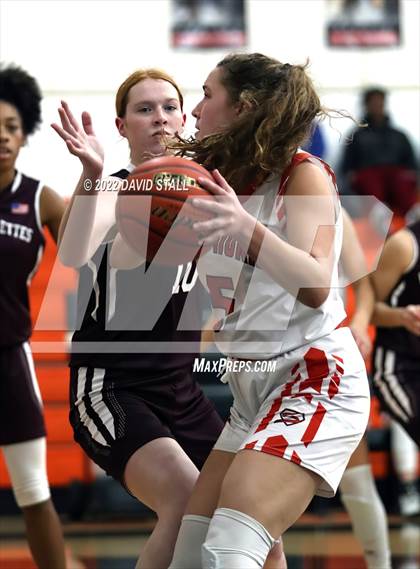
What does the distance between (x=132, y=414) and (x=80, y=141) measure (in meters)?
0.83

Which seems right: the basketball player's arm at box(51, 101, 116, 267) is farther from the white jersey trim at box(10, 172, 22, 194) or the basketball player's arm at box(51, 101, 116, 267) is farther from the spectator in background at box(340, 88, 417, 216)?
the spectator in background at box(340, 88, 417, 216)

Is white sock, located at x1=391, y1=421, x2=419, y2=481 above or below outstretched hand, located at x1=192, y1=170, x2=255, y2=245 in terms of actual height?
below

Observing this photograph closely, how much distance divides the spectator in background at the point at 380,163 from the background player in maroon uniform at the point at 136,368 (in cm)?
452

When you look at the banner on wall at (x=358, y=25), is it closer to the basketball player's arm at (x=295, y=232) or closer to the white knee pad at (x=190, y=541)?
the basketball player's arm at (x=295, y=232)

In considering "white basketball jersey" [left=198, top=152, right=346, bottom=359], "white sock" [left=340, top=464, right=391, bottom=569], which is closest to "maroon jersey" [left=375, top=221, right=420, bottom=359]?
"white sock" [left=340, top=464, right=391, bottom=569]

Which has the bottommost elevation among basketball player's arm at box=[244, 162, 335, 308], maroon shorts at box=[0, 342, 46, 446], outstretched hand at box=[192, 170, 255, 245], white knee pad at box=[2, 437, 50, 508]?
white knee pad at box=[2, 437, 50, 508]

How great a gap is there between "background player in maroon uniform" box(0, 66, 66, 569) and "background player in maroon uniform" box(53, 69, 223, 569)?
910mm

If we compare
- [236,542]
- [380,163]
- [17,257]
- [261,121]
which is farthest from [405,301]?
[380,163]

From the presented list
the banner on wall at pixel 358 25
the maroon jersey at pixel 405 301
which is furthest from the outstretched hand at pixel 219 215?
the banner on wall at pixel 358 25

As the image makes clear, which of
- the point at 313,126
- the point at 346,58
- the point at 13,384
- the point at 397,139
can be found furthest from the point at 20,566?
the point at 346,58

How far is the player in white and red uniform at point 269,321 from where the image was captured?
2.62 m

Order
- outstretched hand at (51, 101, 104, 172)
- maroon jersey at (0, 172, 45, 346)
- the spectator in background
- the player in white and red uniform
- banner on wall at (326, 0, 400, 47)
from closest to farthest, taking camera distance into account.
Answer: the player in white and red uniform → outstretched hand at (51, 101, 104, 172) → maroon jersey at (0, 172, 45, 346) → the spectator in background → banner on wall at (326, 0, 400, 47)

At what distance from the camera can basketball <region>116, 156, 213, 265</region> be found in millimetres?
2734

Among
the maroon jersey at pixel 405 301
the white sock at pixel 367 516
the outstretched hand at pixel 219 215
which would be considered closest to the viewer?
the outstretched hand at pixel 219 215
